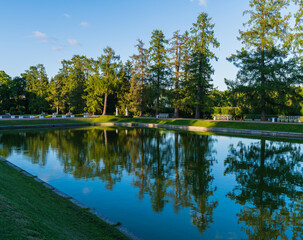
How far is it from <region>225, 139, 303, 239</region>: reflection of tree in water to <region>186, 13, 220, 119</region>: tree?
27.2m

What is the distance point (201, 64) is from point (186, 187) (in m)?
36.2

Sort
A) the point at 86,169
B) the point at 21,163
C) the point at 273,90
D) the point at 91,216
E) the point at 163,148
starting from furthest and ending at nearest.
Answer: the point at 273,90 < the point at 163,148 < the point at 21,163 < the point at 86,169 < the point at 91,216

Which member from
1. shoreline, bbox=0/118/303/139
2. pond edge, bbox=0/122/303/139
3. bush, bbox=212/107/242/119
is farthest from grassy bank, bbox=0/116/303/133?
bush, bbox=212/107/242/119

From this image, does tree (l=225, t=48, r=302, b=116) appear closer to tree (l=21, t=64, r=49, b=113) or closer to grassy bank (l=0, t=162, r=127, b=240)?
grassy bank (l=0, t=162, r=127, b=240)

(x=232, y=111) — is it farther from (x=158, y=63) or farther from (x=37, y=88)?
(x=37, y=88)

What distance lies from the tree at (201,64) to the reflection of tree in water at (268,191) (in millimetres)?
27195

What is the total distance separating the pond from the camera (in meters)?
6.40

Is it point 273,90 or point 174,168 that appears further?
point 273,90

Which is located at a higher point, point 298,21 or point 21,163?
point 298,21

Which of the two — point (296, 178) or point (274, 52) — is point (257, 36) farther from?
point (296, 178)

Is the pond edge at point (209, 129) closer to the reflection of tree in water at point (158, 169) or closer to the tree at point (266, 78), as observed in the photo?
the tree at point (266, 78)

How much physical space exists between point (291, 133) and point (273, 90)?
9.88 meters

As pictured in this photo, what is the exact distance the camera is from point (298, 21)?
1129 inches

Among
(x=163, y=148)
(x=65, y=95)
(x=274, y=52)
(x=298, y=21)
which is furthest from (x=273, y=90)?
(x=65, y=95)
